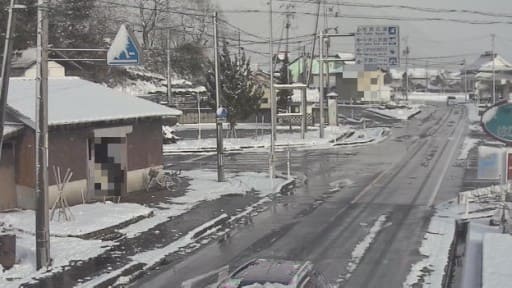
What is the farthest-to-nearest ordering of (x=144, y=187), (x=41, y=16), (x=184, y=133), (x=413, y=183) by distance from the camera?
(x=184, y=133) < (x=413, y=183) < (x=144, y=187) < (x=41, y=16)

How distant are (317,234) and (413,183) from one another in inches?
439

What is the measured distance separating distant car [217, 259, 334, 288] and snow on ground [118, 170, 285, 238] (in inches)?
331

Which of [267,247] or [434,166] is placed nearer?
[267,247]

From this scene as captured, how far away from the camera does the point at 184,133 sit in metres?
57.3

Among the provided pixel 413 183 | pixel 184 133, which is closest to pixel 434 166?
pixel 413 183

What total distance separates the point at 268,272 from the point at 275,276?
21 cm

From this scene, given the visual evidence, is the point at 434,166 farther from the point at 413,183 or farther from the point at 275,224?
the point at 275,224

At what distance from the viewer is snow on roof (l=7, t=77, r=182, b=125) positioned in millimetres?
19875

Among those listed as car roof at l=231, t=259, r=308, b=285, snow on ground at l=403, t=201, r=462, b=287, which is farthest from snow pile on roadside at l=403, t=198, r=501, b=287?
car roof at l=231, t=259, r=308, b=285

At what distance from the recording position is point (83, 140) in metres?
21.1

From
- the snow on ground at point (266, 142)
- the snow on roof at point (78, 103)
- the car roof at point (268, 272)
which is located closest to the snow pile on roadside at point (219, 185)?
the snow on roof at point (78, 103)

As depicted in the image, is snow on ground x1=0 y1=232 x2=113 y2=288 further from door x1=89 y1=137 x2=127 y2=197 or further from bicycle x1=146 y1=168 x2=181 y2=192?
bicycle x1=146 y1=168 x2=181 y2=192

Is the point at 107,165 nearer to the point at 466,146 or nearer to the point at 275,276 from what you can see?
the point at 275,276

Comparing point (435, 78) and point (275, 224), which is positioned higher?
point (435, 78)
